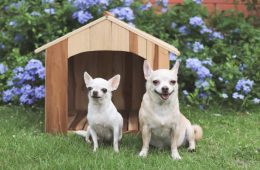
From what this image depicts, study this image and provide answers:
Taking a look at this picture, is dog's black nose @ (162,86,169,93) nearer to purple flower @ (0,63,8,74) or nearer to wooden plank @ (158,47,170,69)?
wooden plank @ (158,47,170,69)

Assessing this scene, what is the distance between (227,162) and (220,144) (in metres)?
0.61

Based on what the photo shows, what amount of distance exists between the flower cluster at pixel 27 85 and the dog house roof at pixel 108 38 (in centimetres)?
111

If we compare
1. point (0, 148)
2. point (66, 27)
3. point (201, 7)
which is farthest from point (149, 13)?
point (0, 148)

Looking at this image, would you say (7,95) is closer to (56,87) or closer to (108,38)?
(56,87)

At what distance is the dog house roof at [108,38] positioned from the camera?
5168 millimetres

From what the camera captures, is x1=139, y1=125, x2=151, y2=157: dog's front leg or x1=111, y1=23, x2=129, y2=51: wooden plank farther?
x1=111, y1=23, x2=129, y2=51: wooden plank

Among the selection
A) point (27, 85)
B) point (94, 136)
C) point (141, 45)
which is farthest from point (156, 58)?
point (27, 85)

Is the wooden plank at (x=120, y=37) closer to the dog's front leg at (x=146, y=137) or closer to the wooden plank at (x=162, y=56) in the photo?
the wooden plank at (x=162, y=56)

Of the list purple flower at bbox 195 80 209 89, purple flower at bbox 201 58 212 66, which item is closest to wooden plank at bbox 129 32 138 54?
purple flower at bbox 195 80 209 89

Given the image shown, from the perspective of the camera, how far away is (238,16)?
7.75 m

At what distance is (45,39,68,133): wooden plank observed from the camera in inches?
206

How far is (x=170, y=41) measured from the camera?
7.10m

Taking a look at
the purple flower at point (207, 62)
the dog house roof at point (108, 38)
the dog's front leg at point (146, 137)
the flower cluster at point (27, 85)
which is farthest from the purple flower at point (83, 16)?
the dog's front leg at point (146, 137)

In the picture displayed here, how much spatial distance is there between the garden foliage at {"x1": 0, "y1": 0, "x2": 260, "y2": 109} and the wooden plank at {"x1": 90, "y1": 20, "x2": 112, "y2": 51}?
1.24 metres
